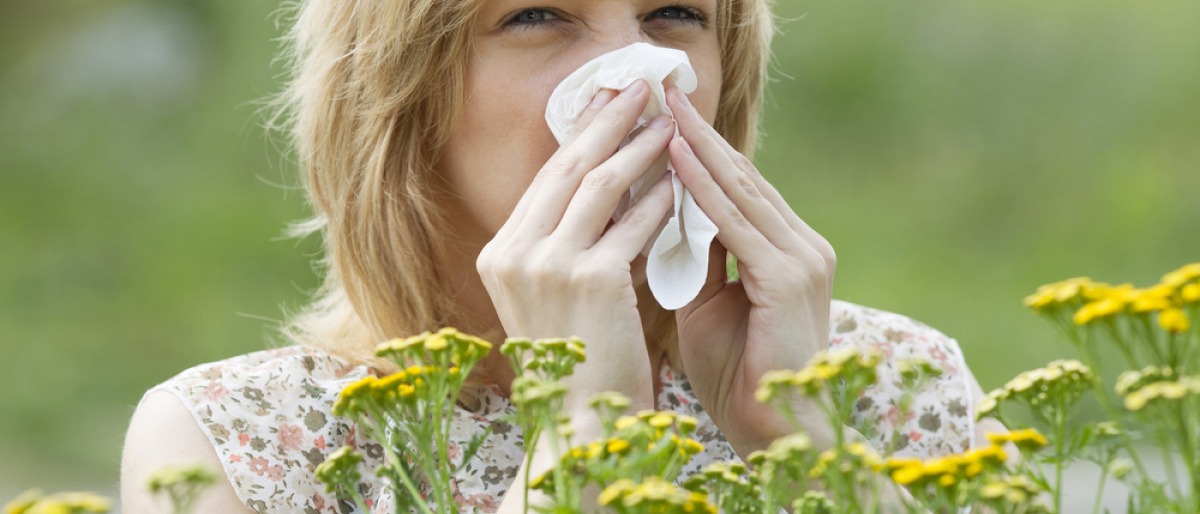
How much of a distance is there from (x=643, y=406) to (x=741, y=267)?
31cm

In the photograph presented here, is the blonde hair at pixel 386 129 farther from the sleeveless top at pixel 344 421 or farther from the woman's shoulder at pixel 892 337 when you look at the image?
the woman's shoulder at pixel 892 337

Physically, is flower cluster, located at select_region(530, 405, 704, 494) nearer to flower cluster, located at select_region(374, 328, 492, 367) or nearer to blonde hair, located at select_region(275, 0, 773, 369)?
flower cluster, located at select_region(374, 328, 492, 367)

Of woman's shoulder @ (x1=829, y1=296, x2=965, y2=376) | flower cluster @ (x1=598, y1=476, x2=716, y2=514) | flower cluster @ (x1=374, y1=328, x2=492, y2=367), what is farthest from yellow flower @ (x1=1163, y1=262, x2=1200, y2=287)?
woman's shoulder @ (x1=829, y1=296, x2=965, y2=376)

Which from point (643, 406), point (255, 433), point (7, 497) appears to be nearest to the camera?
point (643, 406)

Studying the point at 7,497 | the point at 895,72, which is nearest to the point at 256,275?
the point at 7,497

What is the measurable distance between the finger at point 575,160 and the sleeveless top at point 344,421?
0.38m

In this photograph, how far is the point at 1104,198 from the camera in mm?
6117

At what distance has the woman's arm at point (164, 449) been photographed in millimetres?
1871

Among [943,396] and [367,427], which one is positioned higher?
[367,427]

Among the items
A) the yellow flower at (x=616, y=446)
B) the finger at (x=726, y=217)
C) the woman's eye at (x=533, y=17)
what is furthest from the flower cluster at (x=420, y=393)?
the woman's eye at (x=533, y=17)

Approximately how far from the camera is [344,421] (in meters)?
2.00

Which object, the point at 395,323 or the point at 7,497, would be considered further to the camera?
the point at 7,497

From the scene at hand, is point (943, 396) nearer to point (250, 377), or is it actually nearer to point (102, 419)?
point (250, 377)

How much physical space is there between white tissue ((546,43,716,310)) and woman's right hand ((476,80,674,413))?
24mm
